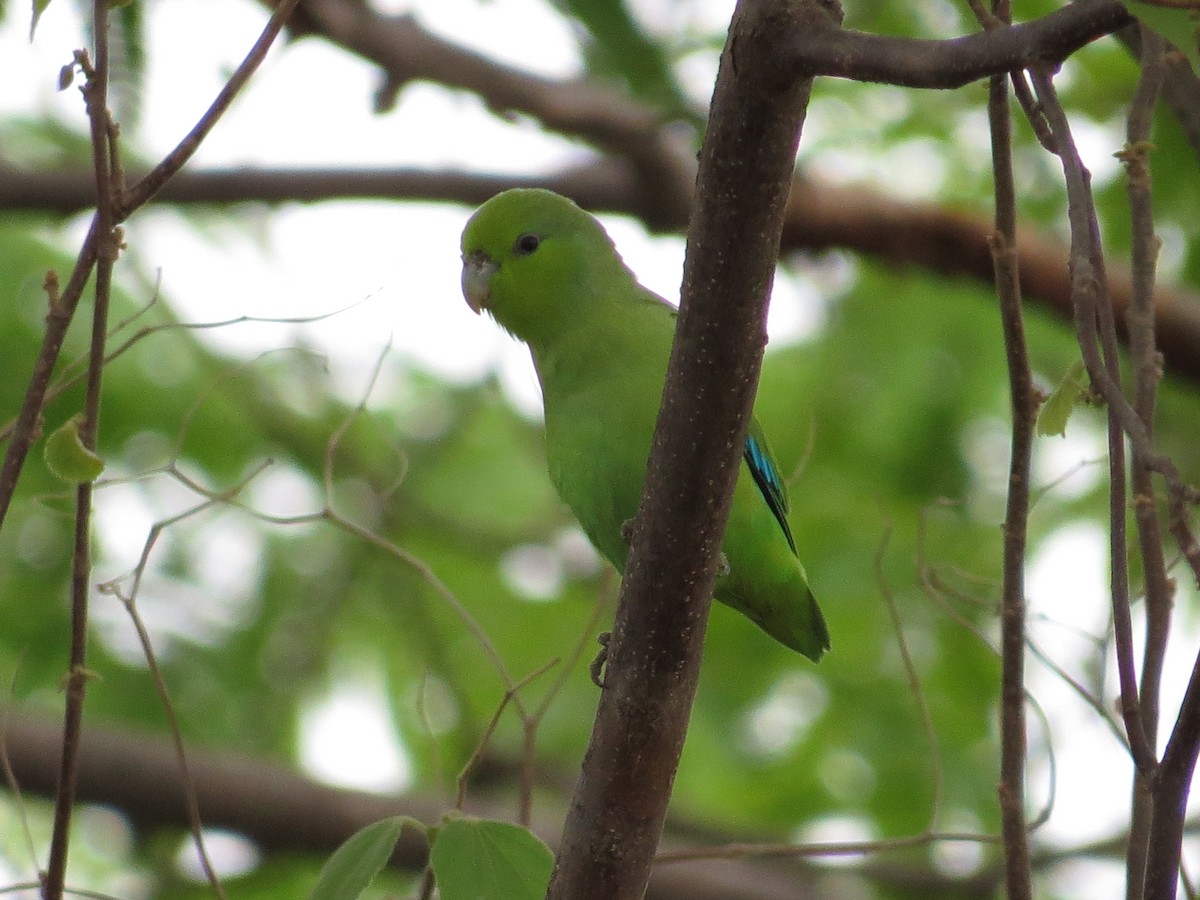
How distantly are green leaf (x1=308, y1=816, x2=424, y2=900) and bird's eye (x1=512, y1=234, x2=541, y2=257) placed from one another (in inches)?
70.8

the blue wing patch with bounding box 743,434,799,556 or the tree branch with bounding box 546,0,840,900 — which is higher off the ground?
the blue wing patch with bounding box 743,434,799,556

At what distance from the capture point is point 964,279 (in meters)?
5.34

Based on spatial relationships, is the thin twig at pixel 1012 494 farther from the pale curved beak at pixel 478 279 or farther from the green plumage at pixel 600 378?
the pale curved beak at pixel 478 279

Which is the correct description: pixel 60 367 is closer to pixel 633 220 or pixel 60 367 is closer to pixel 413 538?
pixel 413 538

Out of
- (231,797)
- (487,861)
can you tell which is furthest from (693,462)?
(231,797)

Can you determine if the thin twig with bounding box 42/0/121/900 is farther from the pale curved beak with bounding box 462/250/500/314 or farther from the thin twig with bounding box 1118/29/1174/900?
the pale curved beak with bounding box 462/250/500/314

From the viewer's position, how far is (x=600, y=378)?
3227mm

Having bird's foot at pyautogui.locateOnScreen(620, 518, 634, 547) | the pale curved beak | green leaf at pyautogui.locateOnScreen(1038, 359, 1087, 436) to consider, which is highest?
the pale curved beak

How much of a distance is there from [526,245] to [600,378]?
0.50 m

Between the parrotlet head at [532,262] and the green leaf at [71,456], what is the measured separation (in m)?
1.66

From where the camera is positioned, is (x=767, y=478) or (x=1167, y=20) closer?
(x=1167, y=20)

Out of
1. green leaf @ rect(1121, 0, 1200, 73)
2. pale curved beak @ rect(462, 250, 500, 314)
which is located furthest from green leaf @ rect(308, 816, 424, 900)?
pale curved beak @ rect(462, 250, 500, 314)

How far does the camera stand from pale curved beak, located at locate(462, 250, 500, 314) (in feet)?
11.6

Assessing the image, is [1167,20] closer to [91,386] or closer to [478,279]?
[91,386]
